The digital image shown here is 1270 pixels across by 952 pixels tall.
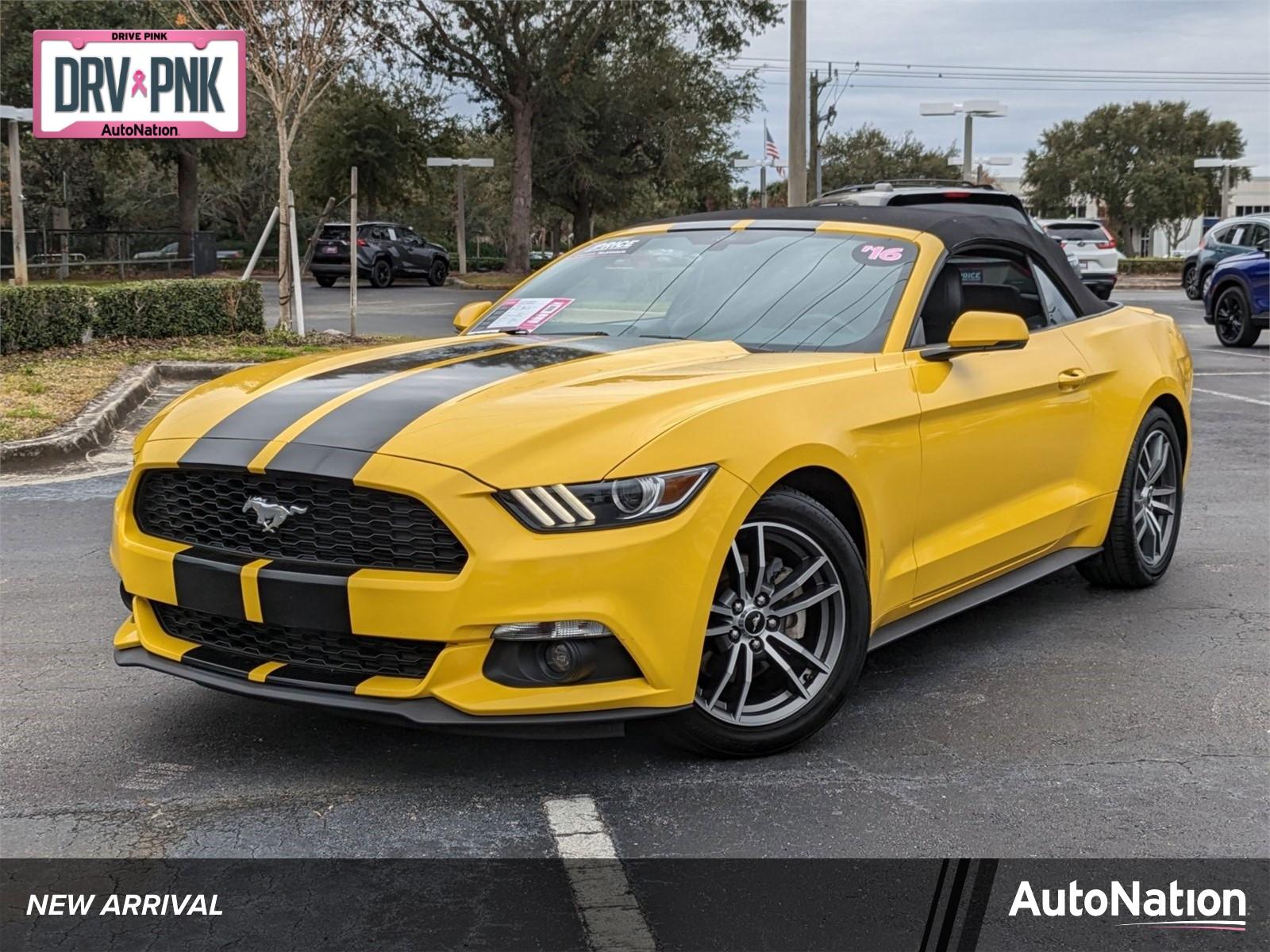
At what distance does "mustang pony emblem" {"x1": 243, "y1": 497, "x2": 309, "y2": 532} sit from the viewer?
355 cm

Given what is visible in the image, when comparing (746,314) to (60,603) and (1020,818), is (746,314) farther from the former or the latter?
(60,603)

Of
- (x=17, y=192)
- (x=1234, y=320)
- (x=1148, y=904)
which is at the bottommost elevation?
(x=1148, y=904)

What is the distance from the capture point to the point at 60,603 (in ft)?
18.6

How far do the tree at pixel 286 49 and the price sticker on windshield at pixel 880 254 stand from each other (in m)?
13.0

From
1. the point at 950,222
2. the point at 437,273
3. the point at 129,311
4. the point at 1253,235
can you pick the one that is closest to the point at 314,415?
the point at 950,222

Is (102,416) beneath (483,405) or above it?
beneath

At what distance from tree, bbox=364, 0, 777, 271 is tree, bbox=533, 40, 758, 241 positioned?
0.67m

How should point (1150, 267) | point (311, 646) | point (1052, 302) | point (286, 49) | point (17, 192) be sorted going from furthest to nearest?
point (1150, 267), point (17, 192), point (286, 49), point (1052, 302), point (311, 646)

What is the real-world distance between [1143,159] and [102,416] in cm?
7006

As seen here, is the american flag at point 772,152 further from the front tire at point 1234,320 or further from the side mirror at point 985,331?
the side mirror at point 985,331

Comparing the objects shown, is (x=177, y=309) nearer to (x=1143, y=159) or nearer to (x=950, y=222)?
(x=950, y=222)

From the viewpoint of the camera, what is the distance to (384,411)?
3.71 metres

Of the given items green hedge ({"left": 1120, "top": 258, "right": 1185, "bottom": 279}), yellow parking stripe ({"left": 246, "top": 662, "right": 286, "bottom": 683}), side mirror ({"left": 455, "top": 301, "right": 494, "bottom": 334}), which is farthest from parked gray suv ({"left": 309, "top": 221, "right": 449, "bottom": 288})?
yellow parking stripe ({"left": 246, "top": 662, "right": 286, "bottom": 683})

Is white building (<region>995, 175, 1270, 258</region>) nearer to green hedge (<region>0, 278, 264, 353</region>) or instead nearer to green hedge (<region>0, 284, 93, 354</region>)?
green hedge (<region>0, 278, 264, 353</region>)
